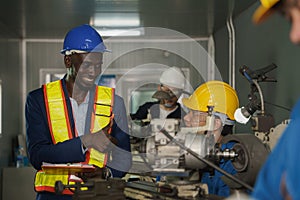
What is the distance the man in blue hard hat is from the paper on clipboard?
1.0 inches

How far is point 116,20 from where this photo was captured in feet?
18.9

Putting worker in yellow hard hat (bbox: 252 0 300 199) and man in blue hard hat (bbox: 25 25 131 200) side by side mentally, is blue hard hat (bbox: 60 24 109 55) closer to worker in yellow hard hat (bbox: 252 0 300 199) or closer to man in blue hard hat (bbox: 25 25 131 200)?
man in blue hard hat (bbox: 25 25 131 200)

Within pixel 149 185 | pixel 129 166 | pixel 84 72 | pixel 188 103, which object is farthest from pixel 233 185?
pixel 188 103

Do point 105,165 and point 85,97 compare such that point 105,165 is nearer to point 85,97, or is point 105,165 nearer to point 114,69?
point 85,97

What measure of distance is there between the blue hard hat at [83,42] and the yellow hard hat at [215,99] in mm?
516

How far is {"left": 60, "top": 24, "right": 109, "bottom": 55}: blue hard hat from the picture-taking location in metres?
2.39

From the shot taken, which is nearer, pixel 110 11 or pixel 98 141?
pixel 98 141

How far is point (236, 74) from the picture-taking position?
5449 mm

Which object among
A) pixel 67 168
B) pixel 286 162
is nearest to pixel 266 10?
pixel 286 162

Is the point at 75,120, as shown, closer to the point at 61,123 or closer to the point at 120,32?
the point at 61,123

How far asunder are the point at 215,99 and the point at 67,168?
2.98 feet

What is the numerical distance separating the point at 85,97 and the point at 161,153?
0.89 meters

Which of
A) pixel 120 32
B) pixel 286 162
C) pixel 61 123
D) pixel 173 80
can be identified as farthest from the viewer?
pixel 120 32

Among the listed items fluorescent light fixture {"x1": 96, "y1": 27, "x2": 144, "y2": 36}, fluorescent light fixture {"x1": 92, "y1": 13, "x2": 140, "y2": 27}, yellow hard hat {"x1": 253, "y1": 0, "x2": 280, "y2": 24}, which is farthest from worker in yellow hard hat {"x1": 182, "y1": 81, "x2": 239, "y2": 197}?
fluorescent light fixture {"x1": 96, "y1": 27, "x2": 144, "y2": 36}
